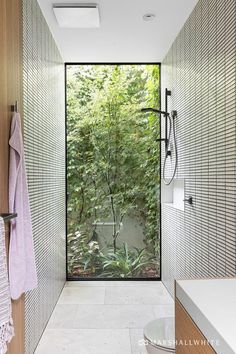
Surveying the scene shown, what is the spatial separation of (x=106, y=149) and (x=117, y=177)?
0.37m

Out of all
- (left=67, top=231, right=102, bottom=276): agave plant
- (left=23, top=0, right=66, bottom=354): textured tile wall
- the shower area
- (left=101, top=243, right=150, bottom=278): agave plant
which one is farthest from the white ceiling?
(left=101, top=243, right=150, bottom=278): agave plant

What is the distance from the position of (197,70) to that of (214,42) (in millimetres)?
389

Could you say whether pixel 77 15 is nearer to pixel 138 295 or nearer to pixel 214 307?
pixel 214 307

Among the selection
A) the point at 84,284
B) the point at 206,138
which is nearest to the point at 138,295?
the point at 84,284

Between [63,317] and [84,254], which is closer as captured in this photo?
[63,317]

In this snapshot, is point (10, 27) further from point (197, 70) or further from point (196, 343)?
point (196, 343)

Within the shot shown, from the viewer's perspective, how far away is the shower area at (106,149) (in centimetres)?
401

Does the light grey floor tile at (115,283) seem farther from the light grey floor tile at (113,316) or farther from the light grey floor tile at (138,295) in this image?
the light grey floor tile at (113,316)

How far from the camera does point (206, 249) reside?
7.64 feet

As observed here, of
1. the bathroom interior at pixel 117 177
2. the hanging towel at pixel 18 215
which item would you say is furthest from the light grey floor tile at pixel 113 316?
the hanging towel at pixel 18 215

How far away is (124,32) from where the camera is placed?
3.04 meters

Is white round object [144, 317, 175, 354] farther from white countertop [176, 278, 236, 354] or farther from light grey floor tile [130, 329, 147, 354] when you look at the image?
white countertop [176, 278, 236, 354]

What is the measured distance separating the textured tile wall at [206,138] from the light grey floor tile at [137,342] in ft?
2.10

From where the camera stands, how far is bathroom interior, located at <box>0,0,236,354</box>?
1.75 m
